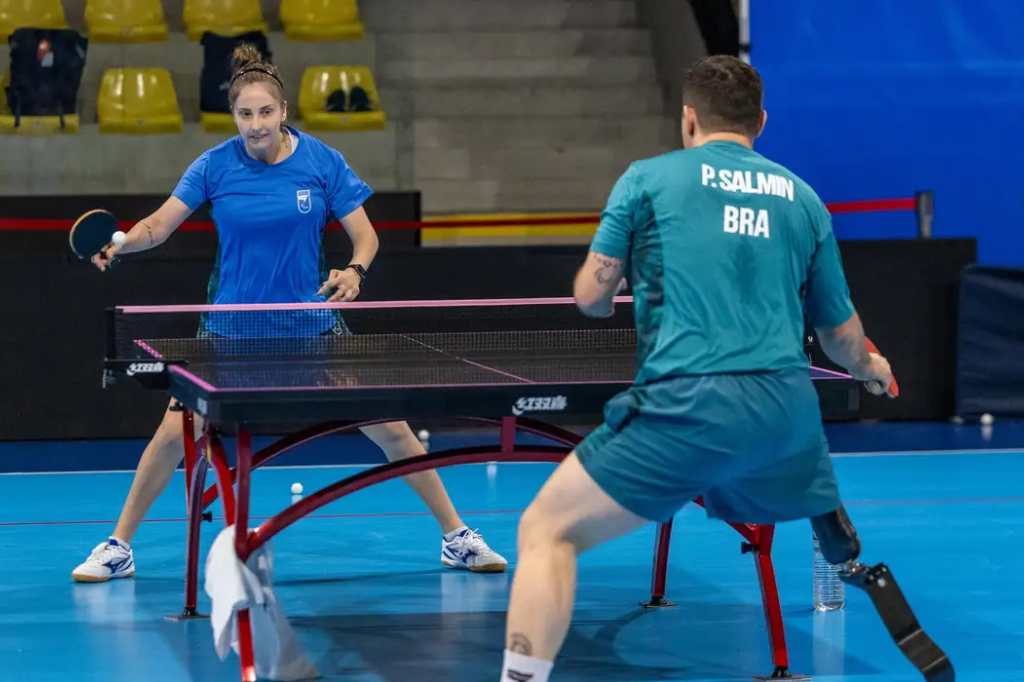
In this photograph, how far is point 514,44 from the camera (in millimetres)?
11703

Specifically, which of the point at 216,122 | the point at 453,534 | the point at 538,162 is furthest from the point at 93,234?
the point at 538,162

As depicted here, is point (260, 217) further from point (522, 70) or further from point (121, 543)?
point (522, 70)

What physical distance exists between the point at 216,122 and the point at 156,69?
2.14 feet

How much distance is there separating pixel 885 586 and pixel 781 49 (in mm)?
6477

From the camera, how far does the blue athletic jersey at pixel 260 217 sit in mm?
4734

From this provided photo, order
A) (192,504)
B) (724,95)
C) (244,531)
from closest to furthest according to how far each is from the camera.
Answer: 1. (724,95)
2. (244,531)
3. (192,504)

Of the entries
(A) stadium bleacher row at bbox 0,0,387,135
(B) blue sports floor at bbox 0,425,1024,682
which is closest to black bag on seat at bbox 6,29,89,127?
(A) stadium bleacher row at bbox 0,0,387,135

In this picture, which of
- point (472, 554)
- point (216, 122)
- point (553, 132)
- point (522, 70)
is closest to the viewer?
point (472, 554)

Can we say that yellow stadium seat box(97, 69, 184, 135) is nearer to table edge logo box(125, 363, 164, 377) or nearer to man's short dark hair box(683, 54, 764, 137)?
table edge logo box(125, 363, 164, 377)

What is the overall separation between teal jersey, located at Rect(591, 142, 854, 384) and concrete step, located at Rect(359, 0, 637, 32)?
889 centimetres

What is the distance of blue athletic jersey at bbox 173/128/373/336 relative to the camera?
4.73 meters

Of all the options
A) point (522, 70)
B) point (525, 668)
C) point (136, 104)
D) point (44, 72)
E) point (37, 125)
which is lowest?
point (525, 668)

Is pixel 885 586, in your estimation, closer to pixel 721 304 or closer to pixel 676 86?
pixel 721 304

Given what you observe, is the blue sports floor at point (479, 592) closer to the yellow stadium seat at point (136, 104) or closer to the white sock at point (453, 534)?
the white sock at point (453, 534)
